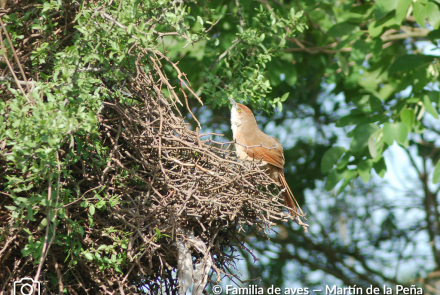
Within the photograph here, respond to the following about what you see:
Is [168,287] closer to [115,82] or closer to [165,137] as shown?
[165,137]

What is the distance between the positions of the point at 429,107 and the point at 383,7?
2.82ft

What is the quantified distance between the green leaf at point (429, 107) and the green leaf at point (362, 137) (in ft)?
1.33

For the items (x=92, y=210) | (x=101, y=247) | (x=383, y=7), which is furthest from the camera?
(x=383, y=7)

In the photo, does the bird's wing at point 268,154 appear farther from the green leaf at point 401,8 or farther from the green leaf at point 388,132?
the green leaf at point 401,8

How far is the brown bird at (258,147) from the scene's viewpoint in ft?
12.6

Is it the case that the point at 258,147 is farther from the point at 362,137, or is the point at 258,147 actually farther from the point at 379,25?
the point at 379,25

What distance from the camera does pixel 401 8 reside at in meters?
3.54

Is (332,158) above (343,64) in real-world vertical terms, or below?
below

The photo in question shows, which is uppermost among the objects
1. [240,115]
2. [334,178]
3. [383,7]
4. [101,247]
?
[383,7]

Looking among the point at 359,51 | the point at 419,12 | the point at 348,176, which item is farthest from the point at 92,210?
the point at 419,12

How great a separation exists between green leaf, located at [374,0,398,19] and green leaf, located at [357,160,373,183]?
1.15m

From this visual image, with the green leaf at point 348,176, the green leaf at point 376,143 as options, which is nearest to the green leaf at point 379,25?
the green leaf at point 376,143

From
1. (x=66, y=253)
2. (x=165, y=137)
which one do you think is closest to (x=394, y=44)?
(x=165, y=137)

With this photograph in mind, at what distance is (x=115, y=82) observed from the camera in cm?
277
